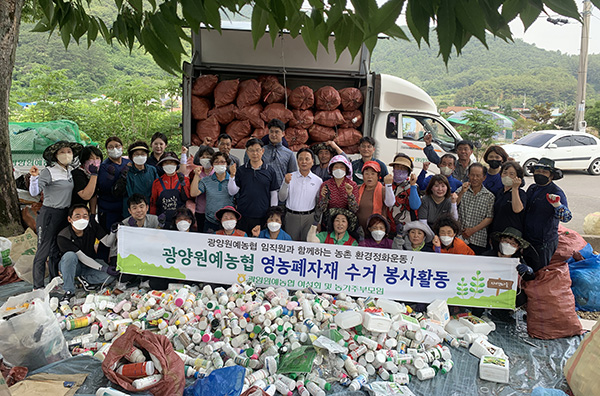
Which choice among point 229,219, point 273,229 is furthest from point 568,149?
point 229,219

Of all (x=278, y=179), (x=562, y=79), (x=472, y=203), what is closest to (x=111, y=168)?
(x=278, y=179)

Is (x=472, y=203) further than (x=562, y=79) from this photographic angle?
No

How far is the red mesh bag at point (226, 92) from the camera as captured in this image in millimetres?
7949

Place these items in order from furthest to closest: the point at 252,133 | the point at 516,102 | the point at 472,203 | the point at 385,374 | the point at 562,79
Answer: the point at 562,79, the point at 516,102, the point at 252,133, the point at 472,203, the point at 385,374

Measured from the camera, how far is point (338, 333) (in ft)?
13.1

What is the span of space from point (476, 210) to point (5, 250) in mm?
5434

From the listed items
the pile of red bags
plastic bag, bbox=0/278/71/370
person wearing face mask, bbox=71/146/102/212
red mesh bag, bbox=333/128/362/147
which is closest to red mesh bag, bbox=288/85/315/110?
the pile of red bags

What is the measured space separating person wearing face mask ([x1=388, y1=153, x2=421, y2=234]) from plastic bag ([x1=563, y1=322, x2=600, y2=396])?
2.08m

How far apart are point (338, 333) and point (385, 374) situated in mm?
518

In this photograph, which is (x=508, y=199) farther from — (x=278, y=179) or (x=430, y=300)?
(x=278, y=179)

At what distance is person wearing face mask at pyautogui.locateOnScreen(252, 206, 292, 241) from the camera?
4.89 metres

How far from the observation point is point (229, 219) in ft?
16.0

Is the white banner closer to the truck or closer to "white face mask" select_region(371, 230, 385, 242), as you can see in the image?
"white face mask" select_region(371, 230, 385, 242)

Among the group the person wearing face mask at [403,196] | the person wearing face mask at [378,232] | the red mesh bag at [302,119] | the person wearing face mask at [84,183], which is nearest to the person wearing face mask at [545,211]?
the person wearing face mask at [403,196]
